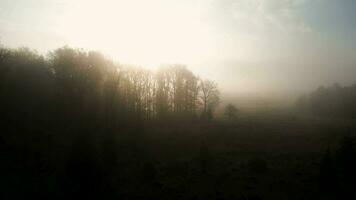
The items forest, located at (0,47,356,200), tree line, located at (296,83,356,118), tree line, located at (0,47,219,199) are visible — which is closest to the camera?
tree line, located at (0,47,219,199)

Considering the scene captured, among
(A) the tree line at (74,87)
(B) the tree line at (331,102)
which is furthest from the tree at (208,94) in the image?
(B) the tree line at (331,102)

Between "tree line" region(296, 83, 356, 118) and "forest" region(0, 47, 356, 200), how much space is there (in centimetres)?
4148

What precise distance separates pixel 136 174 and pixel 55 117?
1046 inches

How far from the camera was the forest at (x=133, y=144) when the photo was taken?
57.9 feet

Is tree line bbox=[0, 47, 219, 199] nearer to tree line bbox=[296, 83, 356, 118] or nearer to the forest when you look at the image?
the forest

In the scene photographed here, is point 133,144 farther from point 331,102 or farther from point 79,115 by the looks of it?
point 331,102

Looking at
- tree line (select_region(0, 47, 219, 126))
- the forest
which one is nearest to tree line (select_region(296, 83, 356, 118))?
the forest

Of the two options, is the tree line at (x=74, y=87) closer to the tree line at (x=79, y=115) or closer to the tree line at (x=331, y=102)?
the tree line at (x=79, y=115)

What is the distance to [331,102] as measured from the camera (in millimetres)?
105062

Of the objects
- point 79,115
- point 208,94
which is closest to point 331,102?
point 208,94

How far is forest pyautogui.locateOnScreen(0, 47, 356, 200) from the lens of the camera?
17.6 meters

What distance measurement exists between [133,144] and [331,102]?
91.1 m

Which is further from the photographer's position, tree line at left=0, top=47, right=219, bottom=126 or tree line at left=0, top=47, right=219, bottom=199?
tree line at left=0, top=47, right=219, bottom=126

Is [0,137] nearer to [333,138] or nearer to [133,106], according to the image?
[133,106]
